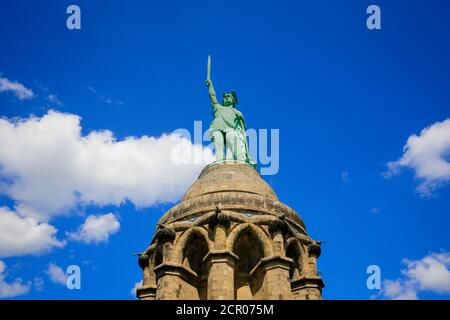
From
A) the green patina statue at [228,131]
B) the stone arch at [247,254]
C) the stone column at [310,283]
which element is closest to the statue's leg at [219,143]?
the green patina statue at [228,131]

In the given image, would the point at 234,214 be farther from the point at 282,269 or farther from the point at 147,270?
the point at 147,270

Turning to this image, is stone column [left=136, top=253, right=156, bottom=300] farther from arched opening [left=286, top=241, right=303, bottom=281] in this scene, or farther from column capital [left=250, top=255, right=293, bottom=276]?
arched opening [left=286, top=241, right=303, bottom=281]

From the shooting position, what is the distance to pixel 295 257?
1878cm

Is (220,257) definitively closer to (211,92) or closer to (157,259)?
(157,259)

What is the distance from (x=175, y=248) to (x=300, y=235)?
14.9 feet

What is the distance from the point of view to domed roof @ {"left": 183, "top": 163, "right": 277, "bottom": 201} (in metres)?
19.8

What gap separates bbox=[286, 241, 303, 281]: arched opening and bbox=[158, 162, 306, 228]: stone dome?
1222mm

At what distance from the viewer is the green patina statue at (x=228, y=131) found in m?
22.4

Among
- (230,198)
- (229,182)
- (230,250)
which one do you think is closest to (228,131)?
(229,182)
